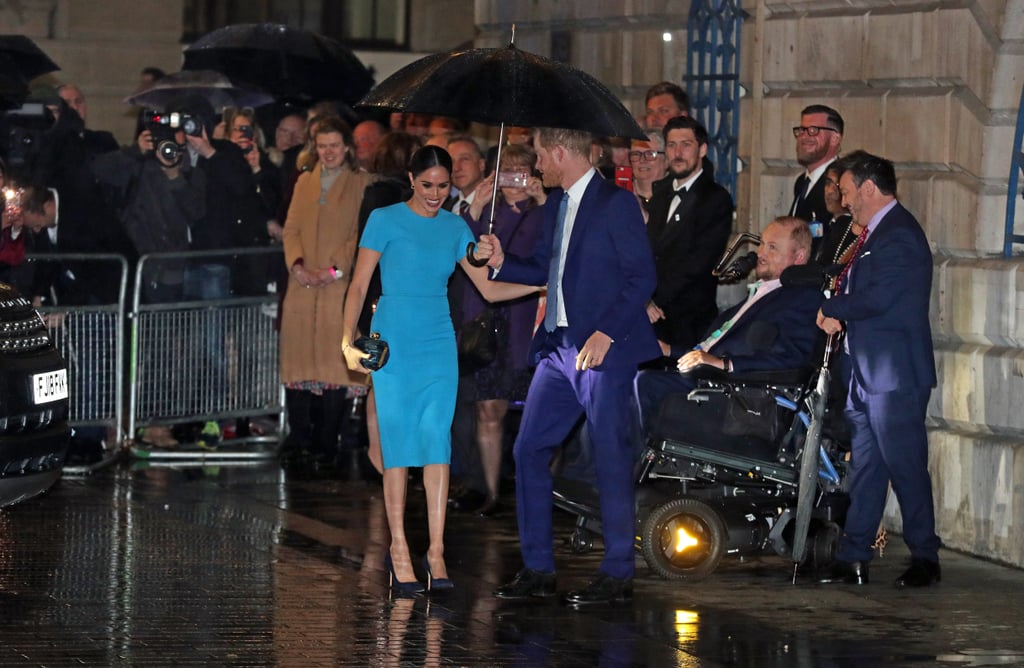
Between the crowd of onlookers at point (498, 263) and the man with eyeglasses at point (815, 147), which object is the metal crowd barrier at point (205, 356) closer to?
the crowd of onlookers at point (498, 263)

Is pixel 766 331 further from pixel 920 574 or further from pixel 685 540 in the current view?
pixel 920 574

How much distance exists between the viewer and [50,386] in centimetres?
1016

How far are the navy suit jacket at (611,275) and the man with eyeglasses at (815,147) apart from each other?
2541 mm

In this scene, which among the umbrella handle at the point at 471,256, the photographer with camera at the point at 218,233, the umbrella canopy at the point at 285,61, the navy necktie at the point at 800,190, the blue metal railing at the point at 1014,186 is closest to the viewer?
the umbrella handle at the point at 471,256

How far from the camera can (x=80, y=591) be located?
9.78 meters

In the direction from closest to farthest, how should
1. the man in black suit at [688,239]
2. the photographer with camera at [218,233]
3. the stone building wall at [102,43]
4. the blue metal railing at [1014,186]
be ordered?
the blue metal railing at [1014,186]
the man in black suit at [688,239]
the photographer with camera at [218,233]
the stone building wall at [102,43]

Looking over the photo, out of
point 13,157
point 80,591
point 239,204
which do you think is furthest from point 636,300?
point 13,157

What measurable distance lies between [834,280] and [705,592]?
162 cm

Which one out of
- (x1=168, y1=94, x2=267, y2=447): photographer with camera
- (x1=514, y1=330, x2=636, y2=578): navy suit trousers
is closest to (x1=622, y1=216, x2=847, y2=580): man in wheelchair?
(x1=514, y1=330, x2=636, y2=578): navy suit trousers

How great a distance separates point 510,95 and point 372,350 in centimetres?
127

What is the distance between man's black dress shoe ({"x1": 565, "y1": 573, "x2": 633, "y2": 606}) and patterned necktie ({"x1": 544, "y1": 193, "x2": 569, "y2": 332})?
1132mm

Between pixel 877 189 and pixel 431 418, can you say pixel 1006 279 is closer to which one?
pixel 877 189

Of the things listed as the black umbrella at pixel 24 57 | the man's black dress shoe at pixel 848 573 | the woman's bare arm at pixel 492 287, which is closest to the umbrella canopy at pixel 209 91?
the black umbrella at pixel 24 57

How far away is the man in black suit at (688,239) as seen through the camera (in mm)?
12102
